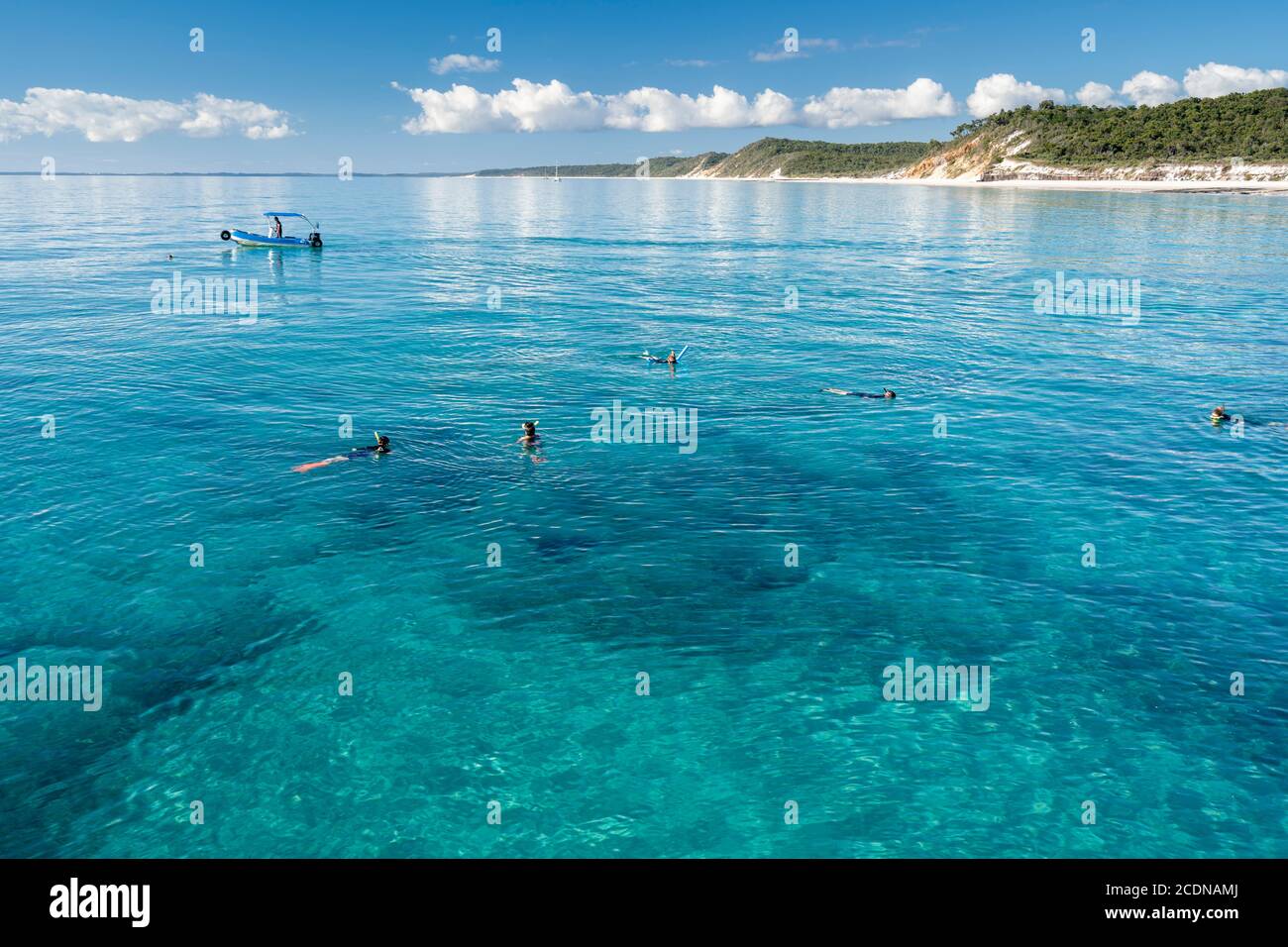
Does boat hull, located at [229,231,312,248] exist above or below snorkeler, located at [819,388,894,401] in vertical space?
above

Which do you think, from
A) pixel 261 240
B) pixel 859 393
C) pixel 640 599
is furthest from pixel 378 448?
pixel 261 240

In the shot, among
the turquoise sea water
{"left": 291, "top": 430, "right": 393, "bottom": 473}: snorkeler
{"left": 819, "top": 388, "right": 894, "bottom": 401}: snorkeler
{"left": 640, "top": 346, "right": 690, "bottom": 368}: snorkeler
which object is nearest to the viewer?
the turquoise sea water

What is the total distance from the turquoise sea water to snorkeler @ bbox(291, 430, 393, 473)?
963 mm

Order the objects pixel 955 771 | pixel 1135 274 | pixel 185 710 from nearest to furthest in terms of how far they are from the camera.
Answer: pixel 955 771 → pixel 185 710 → pixel 1135 274

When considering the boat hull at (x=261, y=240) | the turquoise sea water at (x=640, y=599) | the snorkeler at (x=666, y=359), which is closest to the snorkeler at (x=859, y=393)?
the turquoise sea water at (x=640, y=599)

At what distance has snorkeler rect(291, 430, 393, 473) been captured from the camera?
3388 cm

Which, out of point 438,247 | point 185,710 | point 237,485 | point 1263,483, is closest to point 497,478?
point 237,485

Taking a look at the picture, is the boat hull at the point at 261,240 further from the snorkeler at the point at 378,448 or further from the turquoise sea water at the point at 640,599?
the snorkeler at the point at 378,448

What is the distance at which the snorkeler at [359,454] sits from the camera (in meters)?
33.9

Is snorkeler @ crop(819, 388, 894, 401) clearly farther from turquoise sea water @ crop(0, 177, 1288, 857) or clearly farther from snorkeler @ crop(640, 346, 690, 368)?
snorkeler @ crop(640, 346, 690, 368)

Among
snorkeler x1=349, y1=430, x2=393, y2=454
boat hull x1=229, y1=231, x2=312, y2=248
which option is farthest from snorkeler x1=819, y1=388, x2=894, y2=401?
boat hull x1=229, y1=231, x2=312, y2=248

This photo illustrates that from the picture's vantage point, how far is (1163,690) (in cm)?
2011
